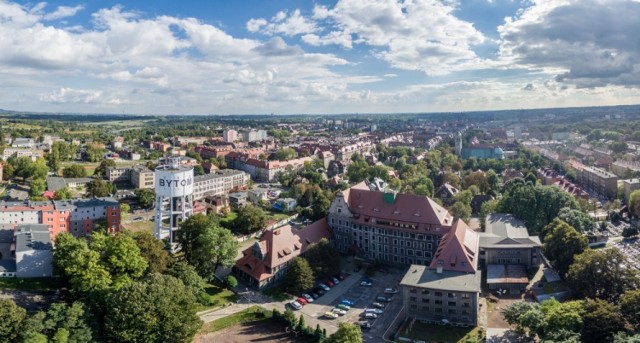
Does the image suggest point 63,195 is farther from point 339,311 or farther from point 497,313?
point 497,313

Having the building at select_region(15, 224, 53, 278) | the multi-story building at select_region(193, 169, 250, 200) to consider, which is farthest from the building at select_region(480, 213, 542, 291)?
the multi-story building at select_region(193, 169, 250, 200)

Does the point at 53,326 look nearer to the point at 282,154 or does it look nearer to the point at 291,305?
the point at 291,305

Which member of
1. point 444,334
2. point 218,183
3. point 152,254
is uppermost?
point 218,183

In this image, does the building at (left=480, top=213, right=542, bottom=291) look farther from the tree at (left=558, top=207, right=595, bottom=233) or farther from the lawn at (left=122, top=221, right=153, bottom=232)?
the lawn at (left=122, top=221, right=153, bottom=232)

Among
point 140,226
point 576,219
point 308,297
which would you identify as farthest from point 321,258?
point 576,219

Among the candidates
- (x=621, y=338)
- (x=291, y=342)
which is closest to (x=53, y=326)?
(x=291, y=342)

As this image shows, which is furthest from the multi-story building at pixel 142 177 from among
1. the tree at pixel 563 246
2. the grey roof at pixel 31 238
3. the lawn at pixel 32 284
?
the tree at pixel 563 246
